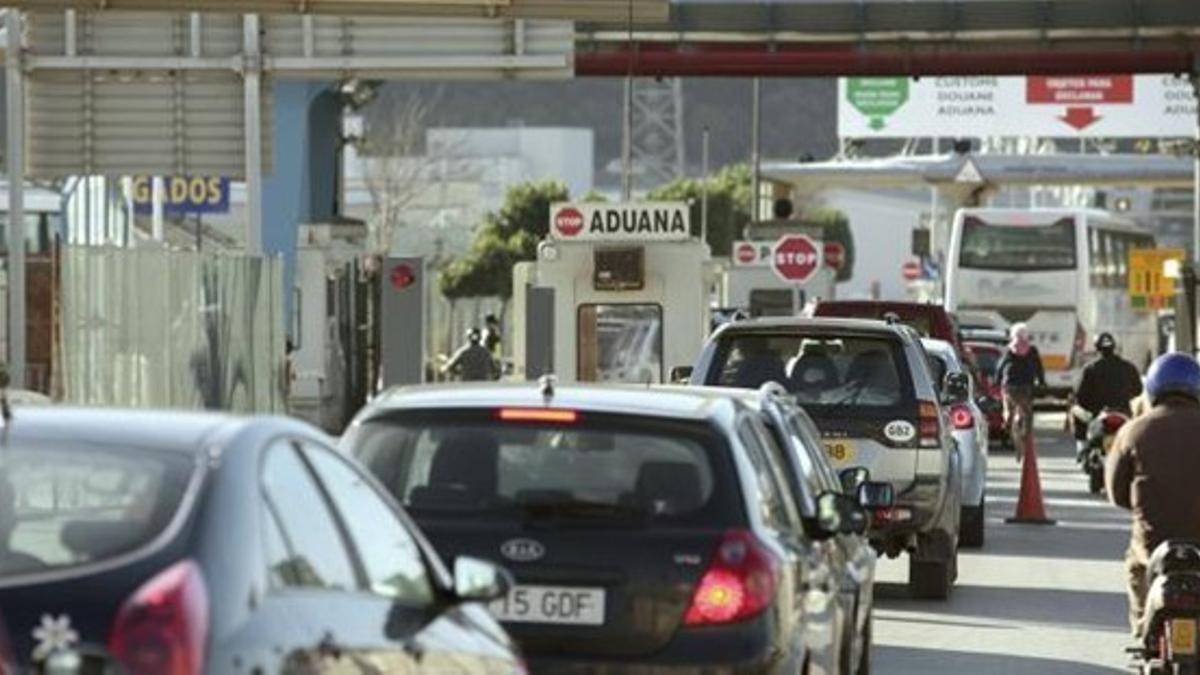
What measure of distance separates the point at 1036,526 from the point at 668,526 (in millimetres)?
18848

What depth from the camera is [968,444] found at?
25.1 metres

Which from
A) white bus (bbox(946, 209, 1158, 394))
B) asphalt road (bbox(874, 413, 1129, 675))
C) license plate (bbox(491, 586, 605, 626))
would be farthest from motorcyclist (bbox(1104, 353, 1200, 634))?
white bus (bbox(946, 209, 1158, 394))

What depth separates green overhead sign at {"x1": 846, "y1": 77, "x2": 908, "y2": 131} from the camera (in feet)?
282

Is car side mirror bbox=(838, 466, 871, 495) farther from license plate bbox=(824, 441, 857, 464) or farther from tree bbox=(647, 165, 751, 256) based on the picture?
tree bbox=(647, 165, 751, 256)

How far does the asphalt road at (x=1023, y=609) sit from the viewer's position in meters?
17.6

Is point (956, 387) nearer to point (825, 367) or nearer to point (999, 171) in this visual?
point (825, 367)

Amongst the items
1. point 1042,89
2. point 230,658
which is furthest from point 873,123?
point 230,658

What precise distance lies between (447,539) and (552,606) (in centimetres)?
44

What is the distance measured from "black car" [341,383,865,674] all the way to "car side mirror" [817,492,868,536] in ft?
1.44

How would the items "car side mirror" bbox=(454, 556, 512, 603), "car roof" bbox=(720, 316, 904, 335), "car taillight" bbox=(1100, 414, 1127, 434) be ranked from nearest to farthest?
"car side mirror" bbox=(454, 556, 512, 603) → "car taillight" bbox=(1100, 414, 1127, 434) → "car roof" bbox=(720, 316, 904, 335)

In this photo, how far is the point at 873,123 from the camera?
86.1m

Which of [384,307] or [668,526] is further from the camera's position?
[384,307]

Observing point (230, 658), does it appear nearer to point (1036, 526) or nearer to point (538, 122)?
point (1036, 526)

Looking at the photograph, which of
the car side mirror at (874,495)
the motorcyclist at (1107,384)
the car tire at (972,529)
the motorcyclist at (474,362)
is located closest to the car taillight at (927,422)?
the car side mirror at (874,495)
